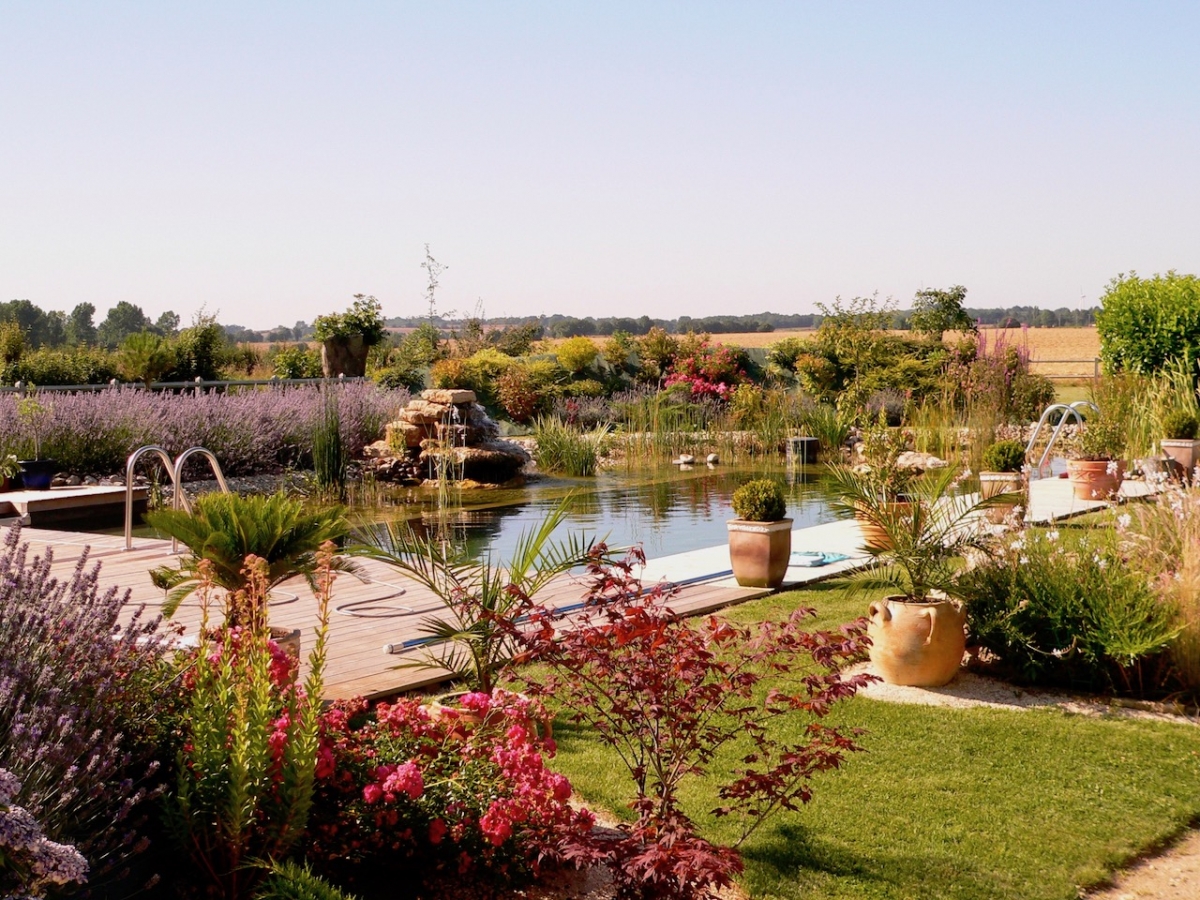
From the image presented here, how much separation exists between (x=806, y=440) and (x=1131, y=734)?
40.1ft

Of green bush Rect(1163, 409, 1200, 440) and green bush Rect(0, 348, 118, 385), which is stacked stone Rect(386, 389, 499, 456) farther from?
green bush Rect(1163, 409, 1200, 440)

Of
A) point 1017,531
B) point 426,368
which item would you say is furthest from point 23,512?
point 426,368

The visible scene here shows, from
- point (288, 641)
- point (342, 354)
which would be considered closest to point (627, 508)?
point (288, 641)

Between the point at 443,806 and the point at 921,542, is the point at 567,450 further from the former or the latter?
the point at 443,806

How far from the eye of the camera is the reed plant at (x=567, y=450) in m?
16.4

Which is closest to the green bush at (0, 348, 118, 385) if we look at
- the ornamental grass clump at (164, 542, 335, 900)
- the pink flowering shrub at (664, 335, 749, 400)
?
the pink flowering shrub at (664, 335, 749, 400)

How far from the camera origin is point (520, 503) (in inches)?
527

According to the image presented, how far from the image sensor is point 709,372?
22859mm

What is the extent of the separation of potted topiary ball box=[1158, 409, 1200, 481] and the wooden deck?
22.0 ft

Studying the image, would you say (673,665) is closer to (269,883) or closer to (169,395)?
(269,883)

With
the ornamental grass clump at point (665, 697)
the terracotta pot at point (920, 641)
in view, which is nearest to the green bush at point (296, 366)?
the terracotta pot at point (920, 641)

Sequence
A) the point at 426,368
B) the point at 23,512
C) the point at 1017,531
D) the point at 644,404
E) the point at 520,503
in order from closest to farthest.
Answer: the point at 1017,531
the point at 23,512
the point at 520,503
the point at 644,404
the point at 426,368

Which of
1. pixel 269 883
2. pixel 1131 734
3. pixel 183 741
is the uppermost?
pixel 183 741

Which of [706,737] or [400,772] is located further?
[706,737]
